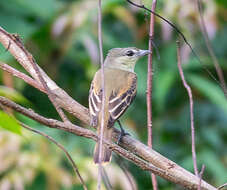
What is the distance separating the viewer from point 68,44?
578 cm

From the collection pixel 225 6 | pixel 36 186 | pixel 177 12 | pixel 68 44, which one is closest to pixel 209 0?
pixel 177 12

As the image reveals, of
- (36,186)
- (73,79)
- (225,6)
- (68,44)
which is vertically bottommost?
(36,186)

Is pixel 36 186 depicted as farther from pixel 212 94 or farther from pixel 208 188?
pixel 208 188

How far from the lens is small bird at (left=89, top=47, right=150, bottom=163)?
11.1ft

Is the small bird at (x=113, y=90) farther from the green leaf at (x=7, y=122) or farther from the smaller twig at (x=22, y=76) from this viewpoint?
the green leaf at (x=7, y=122)

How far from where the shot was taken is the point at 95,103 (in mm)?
3615

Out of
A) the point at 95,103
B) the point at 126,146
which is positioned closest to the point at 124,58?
the point at 95,103

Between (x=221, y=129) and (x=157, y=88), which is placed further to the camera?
(x=221, y=129)

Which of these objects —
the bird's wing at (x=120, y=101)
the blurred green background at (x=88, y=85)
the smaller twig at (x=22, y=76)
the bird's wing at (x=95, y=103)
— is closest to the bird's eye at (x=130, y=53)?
the blurred green background at (x=88, y=85)

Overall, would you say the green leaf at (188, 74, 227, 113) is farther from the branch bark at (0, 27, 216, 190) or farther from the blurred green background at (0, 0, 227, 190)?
the branch bark at (0, 27, 216, 190)

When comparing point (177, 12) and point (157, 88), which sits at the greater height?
point (177, 12)

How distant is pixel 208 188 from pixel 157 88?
3.55 meters

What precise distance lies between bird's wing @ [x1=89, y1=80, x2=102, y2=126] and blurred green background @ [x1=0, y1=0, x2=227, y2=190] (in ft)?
2.93

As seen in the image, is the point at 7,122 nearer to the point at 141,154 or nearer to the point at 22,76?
the point at 22,76
